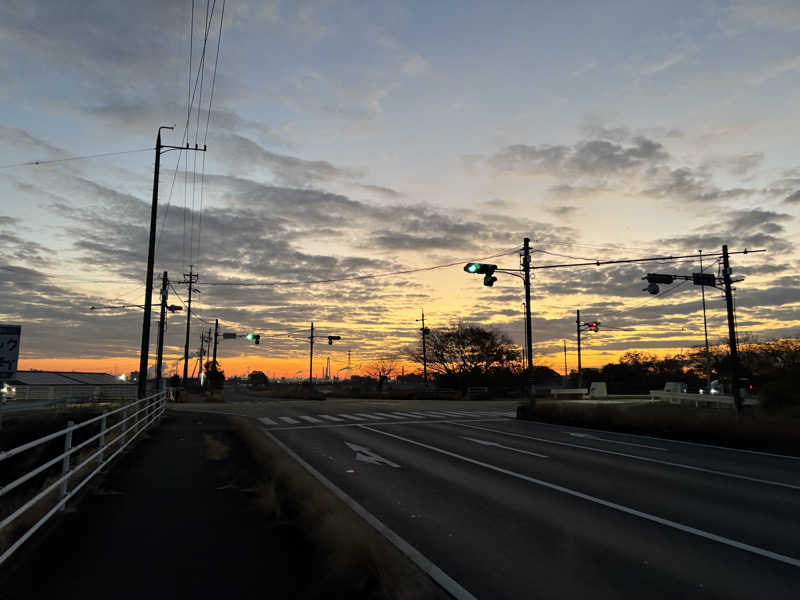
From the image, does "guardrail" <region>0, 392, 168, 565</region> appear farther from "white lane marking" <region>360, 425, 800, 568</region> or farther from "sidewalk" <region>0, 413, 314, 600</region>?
"white lane marking" <region>360, 425, 800, 568</region>

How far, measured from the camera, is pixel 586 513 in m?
7.71

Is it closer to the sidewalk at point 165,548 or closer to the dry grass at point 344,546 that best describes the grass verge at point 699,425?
the dry grass at point 344,546

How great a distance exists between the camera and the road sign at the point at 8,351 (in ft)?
29.3

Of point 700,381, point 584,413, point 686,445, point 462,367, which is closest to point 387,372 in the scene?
point 462,367

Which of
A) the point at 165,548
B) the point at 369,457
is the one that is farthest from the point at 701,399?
the point at 165,548

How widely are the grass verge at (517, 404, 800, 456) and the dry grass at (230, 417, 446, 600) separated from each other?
13.8 m

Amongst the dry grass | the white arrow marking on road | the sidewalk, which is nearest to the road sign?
the sidewalk

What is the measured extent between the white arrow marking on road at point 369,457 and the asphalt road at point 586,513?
0.10 meters

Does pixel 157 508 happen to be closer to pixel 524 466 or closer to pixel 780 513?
pixel 524 466

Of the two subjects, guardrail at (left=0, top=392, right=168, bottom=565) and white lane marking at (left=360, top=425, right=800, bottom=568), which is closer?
guardrail at (left=0, top=392, right=168, bottom=565)

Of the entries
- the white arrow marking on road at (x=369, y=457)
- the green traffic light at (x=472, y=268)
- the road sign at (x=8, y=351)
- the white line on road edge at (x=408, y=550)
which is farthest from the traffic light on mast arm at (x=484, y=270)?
the road sign at (x=8, y=351)

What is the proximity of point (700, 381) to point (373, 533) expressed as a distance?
11067 centimetres

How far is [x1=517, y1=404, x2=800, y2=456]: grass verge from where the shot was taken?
50.0ft

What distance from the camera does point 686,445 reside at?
52.0 ft
